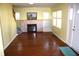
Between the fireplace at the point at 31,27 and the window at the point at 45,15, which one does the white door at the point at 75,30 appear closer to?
the window at the point at 45,15

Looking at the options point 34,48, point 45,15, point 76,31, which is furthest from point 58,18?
point 34,48

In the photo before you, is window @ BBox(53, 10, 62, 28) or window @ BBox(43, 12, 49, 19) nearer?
window @ BBox(53, 10, 62, 28)

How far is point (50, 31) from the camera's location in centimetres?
985

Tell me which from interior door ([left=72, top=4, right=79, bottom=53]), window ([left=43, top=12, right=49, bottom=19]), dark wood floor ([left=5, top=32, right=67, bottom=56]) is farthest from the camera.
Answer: window ([left=43, top=12, right=49, bottom=19])

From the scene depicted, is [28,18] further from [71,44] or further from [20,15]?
[71,44]

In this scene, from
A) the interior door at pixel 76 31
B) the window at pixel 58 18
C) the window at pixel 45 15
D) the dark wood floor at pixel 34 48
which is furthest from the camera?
the window at pixel 45 15

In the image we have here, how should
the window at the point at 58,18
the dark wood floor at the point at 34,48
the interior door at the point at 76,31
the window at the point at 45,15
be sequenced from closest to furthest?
1. the dark wood floor at the point at 34,48
2. the interior door at the point at 76,31
3. the window at the point at 58,18
4. the window at the point at 45,15

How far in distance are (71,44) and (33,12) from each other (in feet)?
18.0

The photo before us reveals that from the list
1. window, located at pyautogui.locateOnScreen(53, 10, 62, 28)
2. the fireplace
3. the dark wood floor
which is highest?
window, located at pyautogui.locateOnScreen(53, 10, 62, 28)

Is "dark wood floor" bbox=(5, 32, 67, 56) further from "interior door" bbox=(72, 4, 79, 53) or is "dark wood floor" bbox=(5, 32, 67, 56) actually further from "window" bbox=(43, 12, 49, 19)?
"window" bbox=(43, 12, 49, 19)

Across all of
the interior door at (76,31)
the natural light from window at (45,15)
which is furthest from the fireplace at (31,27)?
the interior door at (76,31)

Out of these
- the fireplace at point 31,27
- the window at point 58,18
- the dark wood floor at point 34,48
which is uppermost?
the window at point 58,18

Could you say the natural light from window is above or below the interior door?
above

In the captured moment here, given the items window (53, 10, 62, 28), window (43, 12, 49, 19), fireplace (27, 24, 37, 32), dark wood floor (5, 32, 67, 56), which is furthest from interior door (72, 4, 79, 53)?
fireplace (27, 24, 37, 32)
